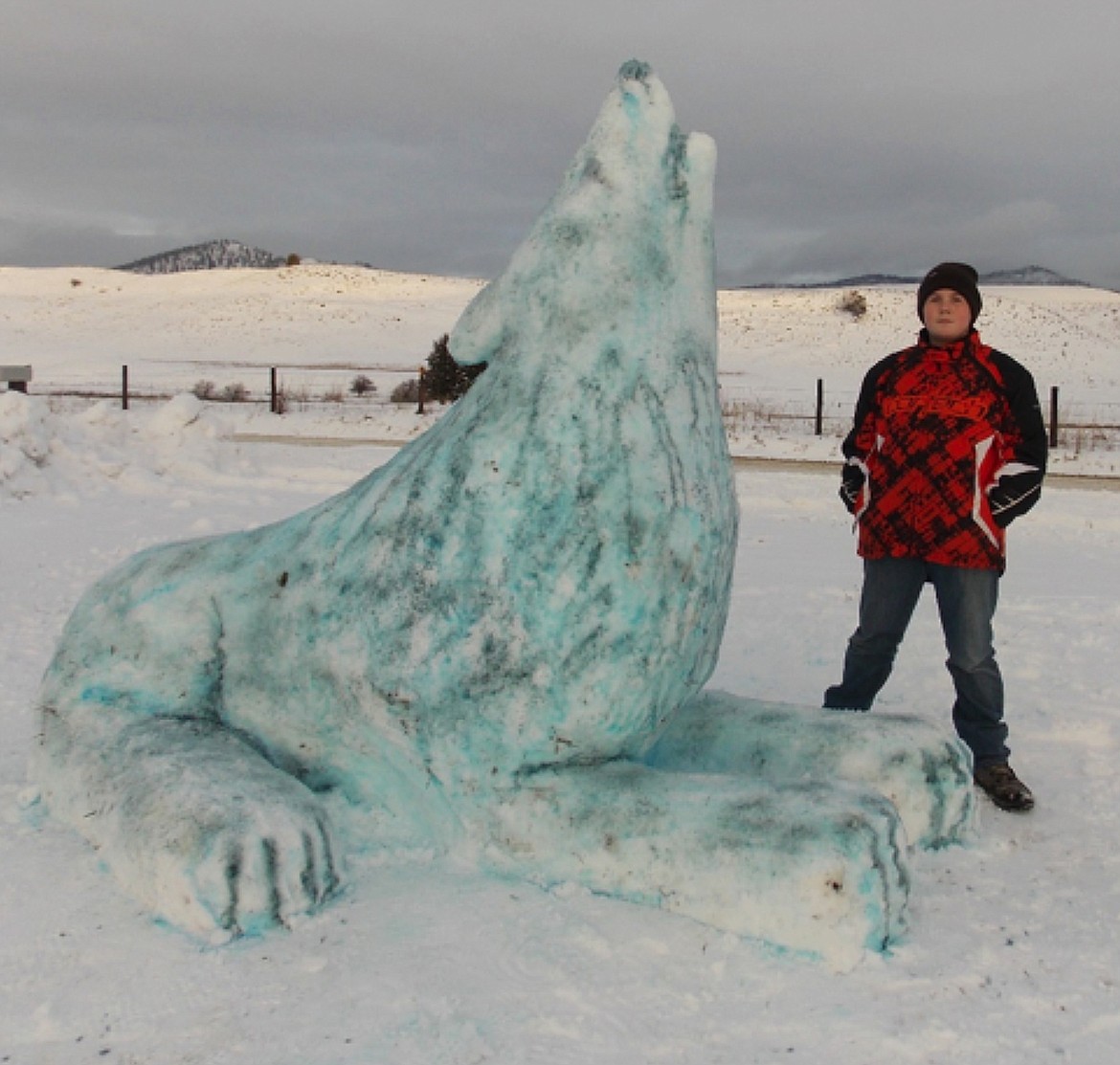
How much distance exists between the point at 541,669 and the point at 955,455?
167cm

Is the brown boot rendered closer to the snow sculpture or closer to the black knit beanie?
the snow sculpture

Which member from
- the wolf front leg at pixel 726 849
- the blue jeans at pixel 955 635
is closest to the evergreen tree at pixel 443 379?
the blue jeans at pixel 955 635

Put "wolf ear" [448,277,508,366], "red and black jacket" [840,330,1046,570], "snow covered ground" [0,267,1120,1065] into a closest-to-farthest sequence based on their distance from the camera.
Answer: "snow covered ground" [0,267,1120,1065] < "wolf ear" [448,277,508,366] < "red and black jacket" [840,330,1046,570]

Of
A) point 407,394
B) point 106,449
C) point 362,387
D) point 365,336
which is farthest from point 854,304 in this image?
point 106,449

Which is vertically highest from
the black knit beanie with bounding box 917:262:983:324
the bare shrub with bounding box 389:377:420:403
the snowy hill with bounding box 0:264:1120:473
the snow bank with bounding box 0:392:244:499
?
the snowy hill with bounding box 0:264:1120:473

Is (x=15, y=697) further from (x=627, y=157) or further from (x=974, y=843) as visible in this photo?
(x=974, y=843)

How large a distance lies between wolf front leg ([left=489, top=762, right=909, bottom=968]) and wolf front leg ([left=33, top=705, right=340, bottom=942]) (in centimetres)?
44

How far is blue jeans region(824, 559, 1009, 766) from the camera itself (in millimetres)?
3605

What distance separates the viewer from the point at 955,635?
3.67m

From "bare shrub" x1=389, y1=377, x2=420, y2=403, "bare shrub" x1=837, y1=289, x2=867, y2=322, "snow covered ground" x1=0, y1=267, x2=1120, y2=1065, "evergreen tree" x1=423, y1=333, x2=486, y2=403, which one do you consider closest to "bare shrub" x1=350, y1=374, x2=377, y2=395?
"bare shrub" x1=389, y1=377, x2=420, y2=403

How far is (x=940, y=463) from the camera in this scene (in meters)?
3.57

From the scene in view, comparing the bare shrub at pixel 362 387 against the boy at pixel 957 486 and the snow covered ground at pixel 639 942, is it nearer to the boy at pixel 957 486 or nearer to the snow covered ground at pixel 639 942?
the snow covered ground at pixel 639 942

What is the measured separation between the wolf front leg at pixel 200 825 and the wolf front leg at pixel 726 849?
1.45 feet

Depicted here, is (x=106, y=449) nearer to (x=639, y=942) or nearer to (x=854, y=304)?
(x=639, y=942)
